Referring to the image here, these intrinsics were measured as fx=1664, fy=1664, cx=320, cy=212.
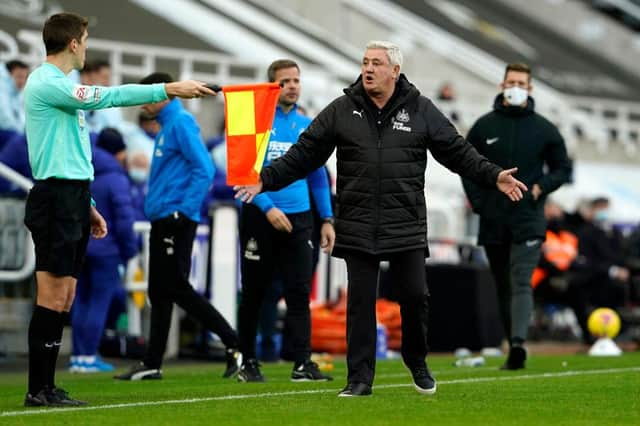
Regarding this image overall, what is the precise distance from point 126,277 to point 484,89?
61.6ft

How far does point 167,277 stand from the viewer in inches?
454

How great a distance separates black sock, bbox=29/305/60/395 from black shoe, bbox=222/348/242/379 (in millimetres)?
2908

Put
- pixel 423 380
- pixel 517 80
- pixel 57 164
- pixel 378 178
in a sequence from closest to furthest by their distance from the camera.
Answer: pixel 57 164, pixel 378 178, pixel 423 380, pixel 517 80

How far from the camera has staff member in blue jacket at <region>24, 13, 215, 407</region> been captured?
882 centimetres

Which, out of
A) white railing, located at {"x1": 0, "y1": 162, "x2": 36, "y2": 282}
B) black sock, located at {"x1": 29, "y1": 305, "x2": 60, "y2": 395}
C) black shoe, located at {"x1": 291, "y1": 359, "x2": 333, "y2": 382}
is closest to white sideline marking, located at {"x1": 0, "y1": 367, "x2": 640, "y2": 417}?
black sock, located at {"x1": 29, "y1": 305, "x2": 60, "y2": 395}

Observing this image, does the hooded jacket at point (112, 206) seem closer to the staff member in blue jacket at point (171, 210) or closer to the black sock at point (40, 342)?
the staff member in blue jacket at point (171, 210)

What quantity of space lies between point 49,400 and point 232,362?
115 inches

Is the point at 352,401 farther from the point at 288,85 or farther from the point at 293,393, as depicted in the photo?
the point at 288,85

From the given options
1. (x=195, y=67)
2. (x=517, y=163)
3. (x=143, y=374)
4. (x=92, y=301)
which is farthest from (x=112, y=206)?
(x=195, y=67)

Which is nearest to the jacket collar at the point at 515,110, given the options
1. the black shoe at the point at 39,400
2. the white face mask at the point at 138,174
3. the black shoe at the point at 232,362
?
the black shoe at the point at 232,362

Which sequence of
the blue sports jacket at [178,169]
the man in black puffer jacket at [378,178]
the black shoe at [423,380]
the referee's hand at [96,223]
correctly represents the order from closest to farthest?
the man in black puffer jacket at [378,178] → the referee's hand at [96,223] → the black shoe at [423,380] → the blue sports jacket at [178,169]

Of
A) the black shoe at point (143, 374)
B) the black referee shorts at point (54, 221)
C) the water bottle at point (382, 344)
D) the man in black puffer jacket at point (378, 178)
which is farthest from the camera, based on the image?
the water bottle at point (382, 344)

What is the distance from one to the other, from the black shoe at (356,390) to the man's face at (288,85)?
8.23ft

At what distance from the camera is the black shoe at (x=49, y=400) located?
354 inches
